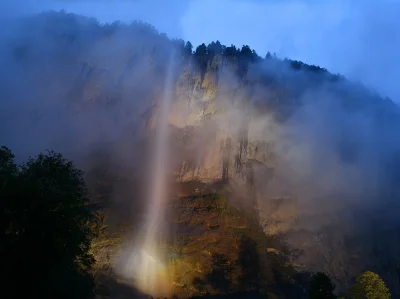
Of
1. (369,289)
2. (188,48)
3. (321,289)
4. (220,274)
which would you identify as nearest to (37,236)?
(321,289)

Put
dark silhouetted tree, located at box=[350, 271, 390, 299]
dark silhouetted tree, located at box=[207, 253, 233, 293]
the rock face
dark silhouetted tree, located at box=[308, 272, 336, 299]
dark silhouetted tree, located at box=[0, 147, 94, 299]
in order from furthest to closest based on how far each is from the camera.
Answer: dark silhouetted tree, located at box=[207, 253, 233, 293] < the rock face < dark silhouetted tree, located at box=[350, 271, 390, 299] < dark silhouetted tree, located at box=[308, 272, 336, 299] < dark silhouetted tree, located at box=[0, 147, 94, 299]

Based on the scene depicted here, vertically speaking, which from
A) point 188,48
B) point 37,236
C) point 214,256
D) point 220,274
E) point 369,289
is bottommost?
point 369,289

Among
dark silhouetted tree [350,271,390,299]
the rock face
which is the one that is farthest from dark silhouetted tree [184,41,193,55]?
dark silhouetted tree [350,271,390,299]

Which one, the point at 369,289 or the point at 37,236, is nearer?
the point at 37,236

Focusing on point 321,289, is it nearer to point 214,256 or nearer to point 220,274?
point 220,274

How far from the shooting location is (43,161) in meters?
38.7

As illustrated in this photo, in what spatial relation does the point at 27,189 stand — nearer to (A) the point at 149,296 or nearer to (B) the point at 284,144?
(A) the point at 149,296

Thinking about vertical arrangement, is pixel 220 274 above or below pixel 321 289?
above

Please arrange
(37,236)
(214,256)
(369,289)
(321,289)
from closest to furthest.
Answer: (37,236), (321,289), (369,289), (214,256)

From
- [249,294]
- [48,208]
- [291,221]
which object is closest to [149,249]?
[249,294]

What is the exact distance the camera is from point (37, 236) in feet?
105

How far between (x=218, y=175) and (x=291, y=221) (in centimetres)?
2642

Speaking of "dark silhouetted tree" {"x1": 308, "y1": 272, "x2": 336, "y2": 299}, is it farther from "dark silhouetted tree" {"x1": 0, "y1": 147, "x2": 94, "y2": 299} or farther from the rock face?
the rock face

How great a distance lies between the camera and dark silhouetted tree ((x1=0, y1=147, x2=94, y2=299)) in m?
30.7
